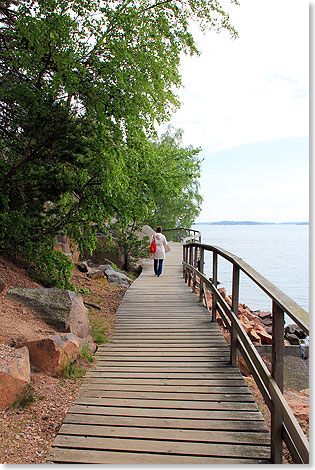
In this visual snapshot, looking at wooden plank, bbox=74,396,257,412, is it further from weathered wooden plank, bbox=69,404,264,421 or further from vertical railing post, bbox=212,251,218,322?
vertical railing post, bbox=212,251,218,322

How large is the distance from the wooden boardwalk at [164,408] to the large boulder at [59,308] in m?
0.42

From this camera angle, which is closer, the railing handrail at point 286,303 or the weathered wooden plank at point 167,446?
the railing handrail at point 286,303

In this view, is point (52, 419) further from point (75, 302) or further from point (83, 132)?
point (83, 132)

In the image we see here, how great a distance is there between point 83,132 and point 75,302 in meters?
2.38

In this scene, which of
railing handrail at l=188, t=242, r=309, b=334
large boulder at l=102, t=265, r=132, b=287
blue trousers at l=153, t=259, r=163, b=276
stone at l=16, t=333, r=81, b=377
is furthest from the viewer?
blue trousers at l=153, t=259, r=163, b=276

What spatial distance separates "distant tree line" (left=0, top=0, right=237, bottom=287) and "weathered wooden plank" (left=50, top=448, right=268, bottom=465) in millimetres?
3244

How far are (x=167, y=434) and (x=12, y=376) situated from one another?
51.9 inches

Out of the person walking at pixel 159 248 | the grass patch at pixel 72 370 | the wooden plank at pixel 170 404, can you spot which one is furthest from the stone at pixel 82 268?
the wooden plank at pixel 170 404

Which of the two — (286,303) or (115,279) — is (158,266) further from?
(286,303)

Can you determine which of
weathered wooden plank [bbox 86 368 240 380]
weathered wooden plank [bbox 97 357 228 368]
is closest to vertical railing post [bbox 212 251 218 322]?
weathered wooden plank [bbox 97 357 228 368]

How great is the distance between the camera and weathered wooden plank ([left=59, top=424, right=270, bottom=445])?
2.95 metres

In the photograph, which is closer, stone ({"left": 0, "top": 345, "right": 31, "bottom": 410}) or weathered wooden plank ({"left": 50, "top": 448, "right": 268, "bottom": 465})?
weathered wooden plank ({"left": 50, "top": 448, "right": 268, "bottom": 465})

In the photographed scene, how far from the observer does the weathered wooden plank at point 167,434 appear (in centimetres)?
295

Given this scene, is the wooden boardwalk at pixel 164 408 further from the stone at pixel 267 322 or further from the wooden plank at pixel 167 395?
the stone at pixel 267 322
